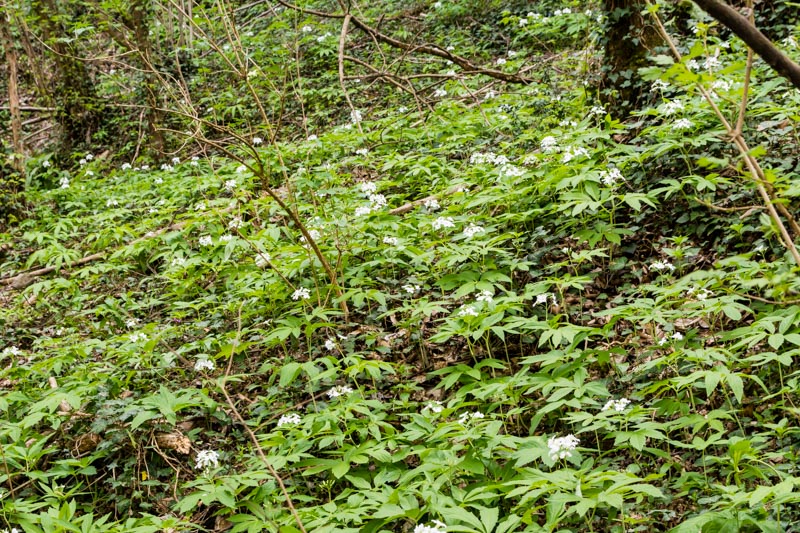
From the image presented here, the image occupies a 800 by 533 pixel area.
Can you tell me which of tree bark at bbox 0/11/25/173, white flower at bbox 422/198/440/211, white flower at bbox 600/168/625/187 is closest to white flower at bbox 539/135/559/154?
white flower at bbox 600/168/625/187

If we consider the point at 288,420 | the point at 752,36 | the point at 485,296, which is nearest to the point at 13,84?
the point at 288,420

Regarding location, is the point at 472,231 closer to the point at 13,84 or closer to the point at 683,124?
the point at 683,124

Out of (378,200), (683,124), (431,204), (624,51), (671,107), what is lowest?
(431,204)

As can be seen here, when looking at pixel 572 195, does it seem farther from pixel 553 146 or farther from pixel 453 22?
pixel 453 22

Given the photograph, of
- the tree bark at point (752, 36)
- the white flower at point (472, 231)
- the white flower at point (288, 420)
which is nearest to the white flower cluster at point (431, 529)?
the white flower at point (288, 420)

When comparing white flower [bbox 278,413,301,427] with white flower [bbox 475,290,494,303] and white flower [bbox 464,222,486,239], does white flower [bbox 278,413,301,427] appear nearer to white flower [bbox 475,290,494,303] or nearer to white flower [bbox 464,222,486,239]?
white flower [bbox 475,290,494,303]

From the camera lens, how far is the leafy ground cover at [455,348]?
3.10 metres

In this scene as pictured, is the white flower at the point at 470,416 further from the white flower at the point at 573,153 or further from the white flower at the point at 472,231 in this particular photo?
the white flower at the point at 573,153

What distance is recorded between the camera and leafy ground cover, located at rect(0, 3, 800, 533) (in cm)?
310

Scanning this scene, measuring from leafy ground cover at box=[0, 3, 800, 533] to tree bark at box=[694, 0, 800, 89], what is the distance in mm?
311

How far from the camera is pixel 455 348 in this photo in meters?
4.77

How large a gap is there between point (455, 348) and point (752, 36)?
3685 mm

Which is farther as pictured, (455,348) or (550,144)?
(550,144)

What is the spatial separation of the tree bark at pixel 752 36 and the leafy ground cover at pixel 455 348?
0.31 metres
